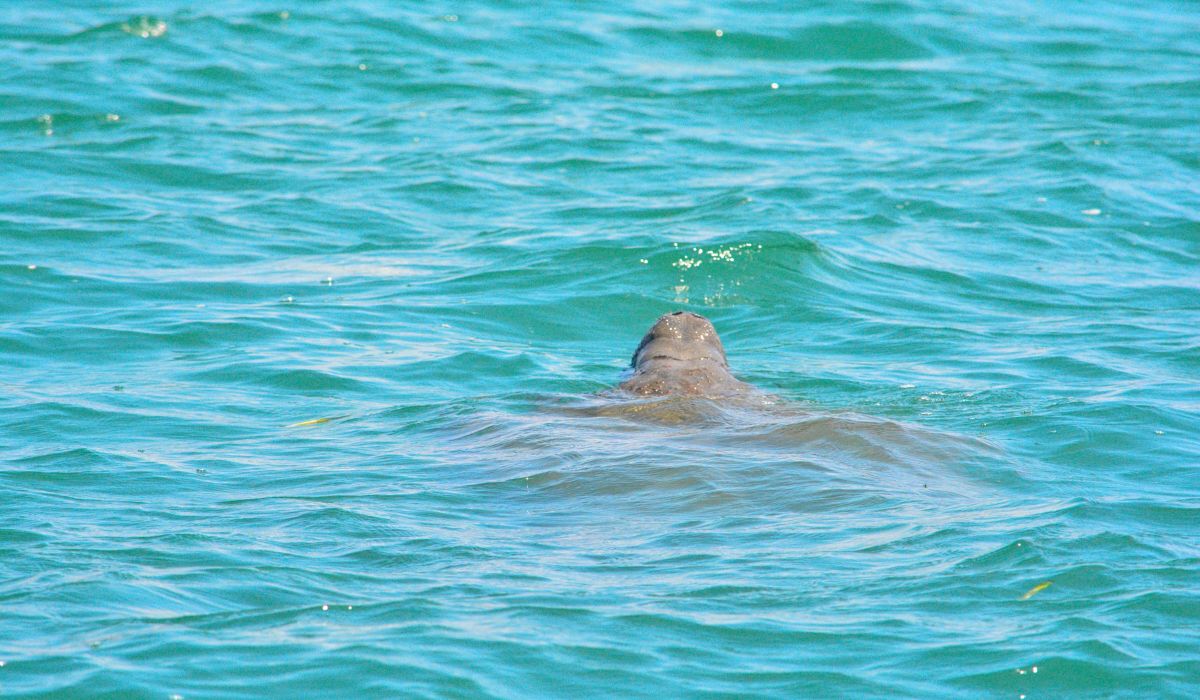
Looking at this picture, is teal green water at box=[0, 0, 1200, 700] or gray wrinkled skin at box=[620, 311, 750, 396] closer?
teal green water at box=[0, 0, 1200, 700]

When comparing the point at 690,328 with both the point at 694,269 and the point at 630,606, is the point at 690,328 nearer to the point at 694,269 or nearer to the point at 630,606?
the point at 694,269

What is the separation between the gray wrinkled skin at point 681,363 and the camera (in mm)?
9336

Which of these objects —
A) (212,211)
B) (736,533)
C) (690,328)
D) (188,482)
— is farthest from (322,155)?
(736,533)

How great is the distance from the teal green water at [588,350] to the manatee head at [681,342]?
1.47 feet

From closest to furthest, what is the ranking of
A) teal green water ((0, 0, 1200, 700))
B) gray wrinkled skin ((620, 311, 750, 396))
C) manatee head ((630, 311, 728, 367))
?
teal green water ((0, 0, 1200, 700))
gray wrinkled skin ((620, 311, 750, 396))
manatee head ((630, 311, 728, 367))

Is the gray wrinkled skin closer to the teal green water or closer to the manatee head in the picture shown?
the manatee head

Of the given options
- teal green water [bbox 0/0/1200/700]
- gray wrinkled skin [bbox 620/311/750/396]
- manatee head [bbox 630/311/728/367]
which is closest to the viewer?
teal green water [bbox 0/0/1200/700]

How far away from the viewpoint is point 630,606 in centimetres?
582

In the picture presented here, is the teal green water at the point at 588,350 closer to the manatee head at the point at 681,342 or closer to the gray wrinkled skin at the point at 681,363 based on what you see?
the gray wrinkled skin at the point at 681,363

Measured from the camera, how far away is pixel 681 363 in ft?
31.8

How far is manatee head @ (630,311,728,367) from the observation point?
32.2ft

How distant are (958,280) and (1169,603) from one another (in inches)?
292

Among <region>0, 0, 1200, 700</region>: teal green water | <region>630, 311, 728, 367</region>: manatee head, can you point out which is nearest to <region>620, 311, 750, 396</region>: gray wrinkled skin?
<region>630, 311, 728, 367</region>: manatee head

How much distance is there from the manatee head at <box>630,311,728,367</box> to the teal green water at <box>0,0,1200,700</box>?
447 mm
